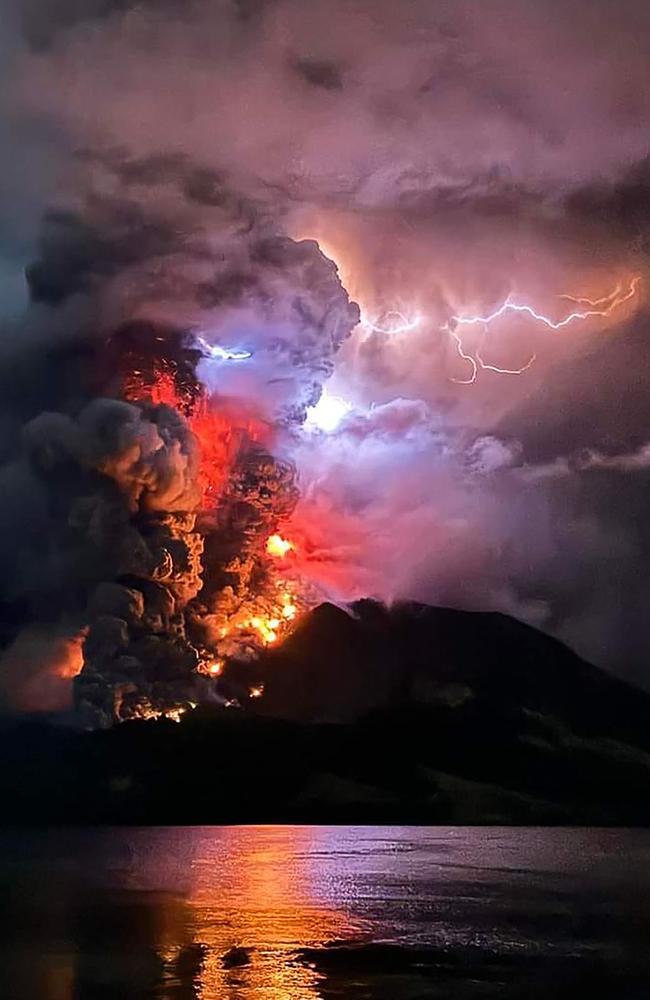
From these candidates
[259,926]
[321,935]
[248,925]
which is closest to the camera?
[321,935]

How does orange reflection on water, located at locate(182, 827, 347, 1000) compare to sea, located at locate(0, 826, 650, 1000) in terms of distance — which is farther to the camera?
sea, located at locate(0, 826, 650, 1000)

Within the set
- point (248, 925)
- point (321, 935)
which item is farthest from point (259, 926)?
point (321, 935)

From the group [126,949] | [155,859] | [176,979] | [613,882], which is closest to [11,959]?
[126,949]

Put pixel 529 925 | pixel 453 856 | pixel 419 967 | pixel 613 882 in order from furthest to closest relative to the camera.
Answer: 1. pixel 453 856
2. pixel 613 882
3. pixel 529 925
4. pixel 419 967

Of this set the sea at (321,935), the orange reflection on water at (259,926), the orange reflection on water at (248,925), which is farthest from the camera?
the sea at (321,935)

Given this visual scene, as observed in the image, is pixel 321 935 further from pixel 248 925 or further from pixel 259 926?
pixel 248 925

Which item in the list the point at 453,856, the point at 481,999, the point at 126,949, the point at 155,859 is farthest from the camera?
the point at 453,856

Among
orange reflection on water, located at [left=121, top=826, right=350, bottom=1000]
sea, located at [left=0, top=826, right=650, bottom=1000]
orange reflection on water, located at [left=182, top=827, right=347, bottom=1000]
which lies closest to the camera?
orange reflection on water, located at [left=182, top=827, right=347, bottom=1000]

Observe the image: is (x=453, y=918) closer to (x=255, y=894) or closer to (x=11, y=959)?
(x=255, y=894)
